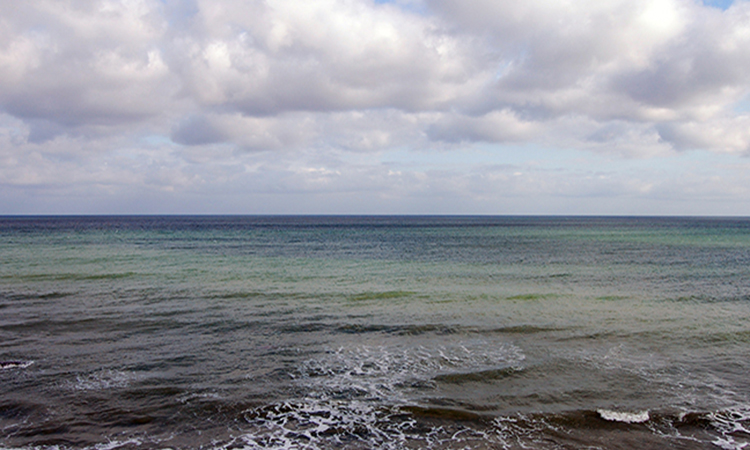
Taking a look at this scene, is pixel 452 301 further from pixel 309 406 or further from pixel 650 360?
pixel 309 406

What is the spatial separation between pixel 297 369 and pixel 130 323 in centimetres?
904

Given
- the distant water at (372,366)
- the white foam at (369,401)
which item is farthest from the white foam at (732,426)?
the white foam at (369,401)

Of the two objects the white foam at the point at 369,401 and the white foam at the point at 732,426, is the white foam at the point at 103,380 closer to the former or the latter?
the white foam at the point at 369,401

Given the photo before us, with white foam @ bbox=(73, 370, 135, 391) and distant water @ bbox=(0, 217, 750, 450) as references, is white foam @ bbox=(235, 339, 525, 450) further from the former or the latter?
white foam @ bbox=(73, 370, 135, 391)

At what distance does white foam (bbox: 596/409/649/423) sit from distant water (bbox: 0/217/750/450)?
52 millimetres

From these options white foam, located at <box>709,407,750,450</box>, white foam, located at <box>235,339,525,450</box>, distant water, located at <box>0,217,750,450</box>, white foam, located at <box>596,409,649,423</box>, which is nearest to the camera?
white foam, located at <box>709,407,750,450</box>

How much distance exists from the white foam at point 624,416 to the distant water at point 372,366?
0.17 feet

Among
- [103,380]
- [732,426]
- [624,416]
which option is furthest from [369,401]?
[732,426]

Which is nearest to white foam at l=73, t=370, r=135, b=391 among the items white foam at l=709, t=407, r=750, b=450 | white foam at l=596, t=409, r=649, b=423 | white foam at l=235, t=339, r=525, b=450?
white foam at l=235, t=339, r=525, b=450

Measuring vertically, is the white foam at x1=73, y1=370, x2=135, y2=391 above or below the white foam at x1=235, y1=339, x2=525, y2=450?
above

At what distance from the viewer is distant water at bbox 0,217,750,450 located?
33.0 ft

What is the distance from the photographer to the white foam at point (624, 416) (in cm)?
1062

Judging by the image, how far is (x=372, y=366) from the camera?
1411 centimetres

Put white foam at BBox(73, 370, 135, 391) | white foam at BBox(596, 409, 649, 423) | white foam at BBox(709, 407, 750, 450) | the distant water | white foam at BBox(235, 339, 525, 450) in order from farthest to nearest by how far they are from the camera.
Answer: white foam at BBox(73, 370, 135, 391) < white foam at BBox(596, 409, 649, 423) < the distant water < white foam at BBox(235, 339, 525, 450) < white foam at BBox(709, 407, 750, 450)
